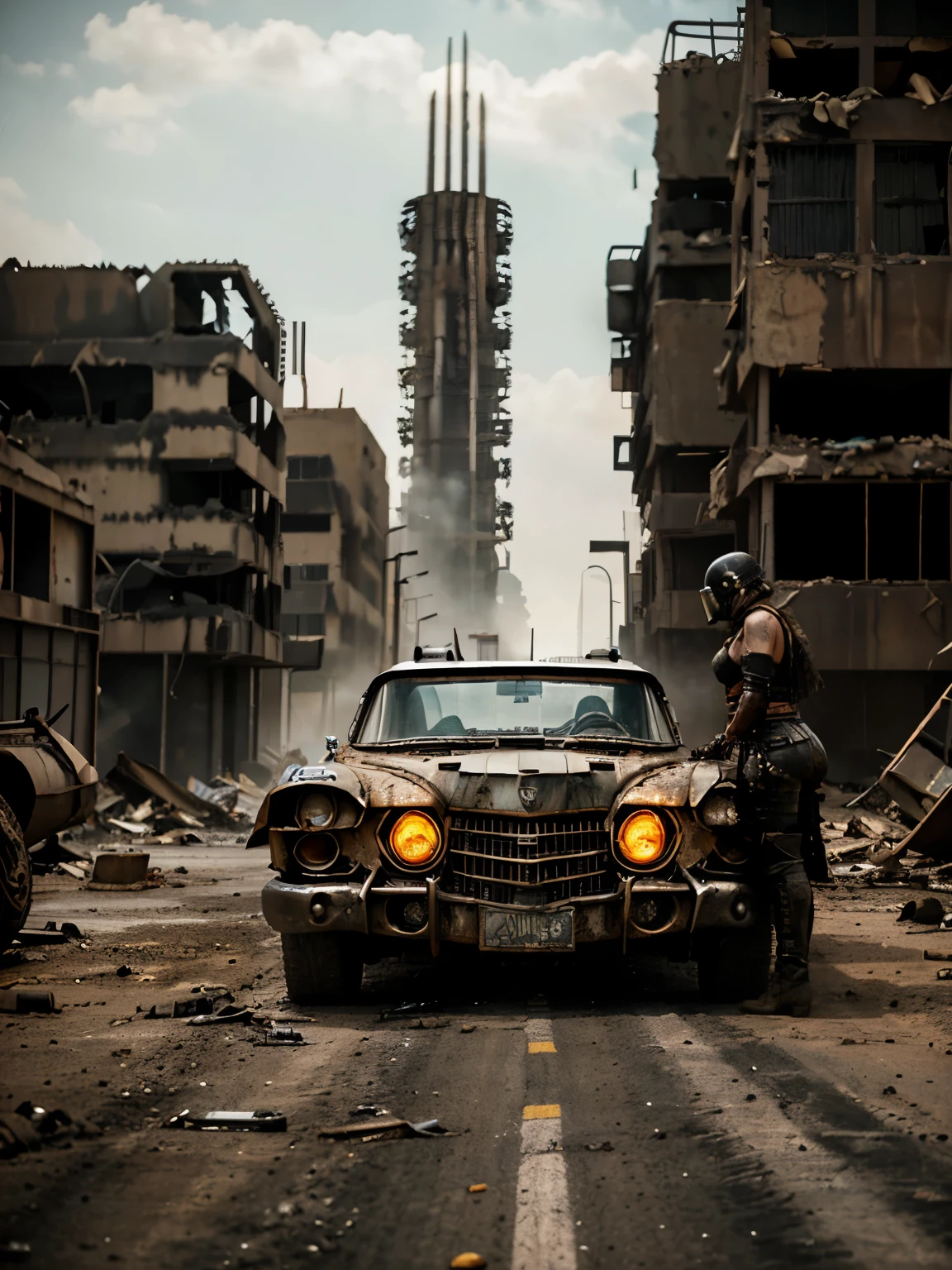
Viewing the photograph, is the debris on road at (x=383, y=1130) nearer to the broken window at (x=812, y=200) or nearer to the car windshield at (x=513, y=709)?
the car windshield at (x=513, y=709)

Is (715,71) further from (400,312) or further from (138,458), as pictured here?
(400,312)

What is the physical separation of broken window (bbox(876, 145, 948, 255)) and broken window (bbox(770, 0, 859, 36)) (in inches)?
135

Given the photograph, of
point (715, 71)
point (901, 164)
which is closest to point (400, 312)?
point (715, 71)

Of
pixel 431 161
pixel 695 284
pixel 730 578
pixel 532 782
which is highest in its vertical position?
pixel 431 161

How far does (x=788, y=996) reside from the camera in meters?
7.14

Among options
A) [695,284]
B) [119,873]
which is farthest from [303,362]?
[119,873]

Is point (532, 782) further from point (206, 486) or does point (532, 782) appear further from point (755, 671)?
point (206, 486)

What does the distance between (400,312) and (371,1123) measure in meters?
101

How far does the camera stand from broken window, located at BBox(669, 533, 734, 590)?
169 feet

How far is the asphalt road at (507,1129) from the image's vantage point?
11.8 feet

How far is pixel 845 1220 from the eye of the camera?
3.69m

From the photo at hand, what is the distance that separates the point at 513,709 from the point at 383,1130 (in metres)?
4.34

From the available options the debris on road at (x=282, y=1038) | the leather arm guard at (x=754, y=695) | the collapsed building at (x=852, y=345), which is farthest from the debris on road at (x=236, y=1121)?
the collapsed building at (x=852, y=345)

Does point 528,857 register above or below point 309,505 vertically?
below
